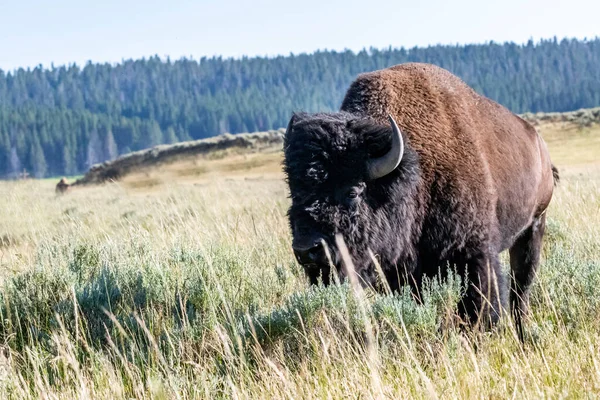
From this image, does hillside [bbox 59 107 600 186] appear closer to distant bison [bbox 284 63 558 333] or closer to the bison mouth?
distant bison [bbox 284 63 558 333]

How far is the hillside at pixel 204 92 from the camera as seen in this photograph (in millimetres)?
118125

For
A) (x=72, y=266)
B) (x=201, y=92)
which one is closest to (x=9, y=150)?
(x=201, y=92)

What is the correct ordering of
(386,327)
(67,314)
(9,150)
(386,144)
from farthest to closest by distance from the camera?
(9,150) → (67,314) → (386,144) → (386,327)

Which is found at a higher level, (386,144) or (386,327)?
(386,144)

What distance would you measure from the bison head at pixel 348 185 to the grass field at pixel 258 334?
313mm

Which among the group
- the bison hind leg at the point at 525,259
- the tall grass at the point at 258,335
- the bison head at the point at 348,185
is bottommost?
the bison hind leg at the point at 525,259

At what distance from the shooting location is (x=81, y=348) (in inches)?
143

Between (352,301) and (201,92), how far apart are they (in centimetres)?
17699

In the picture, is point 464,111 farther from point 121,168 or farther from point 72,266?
point 121,168

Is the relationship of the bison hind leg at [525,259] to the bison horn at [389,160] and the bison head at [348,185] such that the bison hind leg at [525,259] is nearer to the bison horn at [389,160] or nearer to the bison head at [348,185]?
the bison head at [348,185]

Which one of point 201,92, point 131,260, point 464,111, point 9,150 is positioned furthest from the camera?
point 201,92

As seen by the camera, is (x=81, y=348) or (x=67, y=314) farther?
(x=67, y=314)

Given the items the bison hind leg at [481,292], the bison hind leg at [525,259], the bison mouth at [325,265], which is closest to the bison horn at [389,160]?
the bison mouth at [325,265]

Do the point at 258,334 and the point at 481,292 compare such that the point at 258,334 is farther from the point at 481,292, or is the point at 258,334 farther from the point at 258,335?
the point at 481,292
